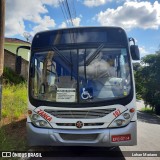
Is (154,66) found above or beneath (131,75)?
above

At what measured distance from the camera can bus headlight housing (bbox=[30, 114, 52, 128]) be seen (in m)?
6.58

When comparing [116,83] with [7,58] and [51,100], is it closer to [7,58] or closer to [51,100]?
[51,100]

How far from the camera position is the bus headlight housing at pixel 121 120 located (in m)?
6.42

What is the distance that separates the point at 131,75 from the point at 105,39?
1.06 metres

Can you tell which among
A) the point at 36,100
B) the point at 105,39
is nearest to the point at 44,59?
the point at 36,100

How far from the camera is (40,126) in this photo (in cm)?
663

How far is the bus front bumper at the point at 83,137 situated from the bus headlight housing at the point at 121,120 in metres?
0.09

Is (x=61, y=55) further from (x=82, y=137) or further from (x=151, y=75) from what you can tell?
(x=151, y=75)

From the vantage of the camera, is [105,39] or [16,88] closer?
[105,39]

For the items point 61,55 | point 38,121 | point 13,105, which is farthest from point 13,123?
point 61,55

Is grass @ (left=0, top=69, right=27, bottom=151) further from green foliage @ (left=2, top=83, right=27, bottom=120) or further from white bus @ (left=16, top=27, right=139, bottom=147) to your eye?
white bus @ (left=16, top=27, right=139, bottom=147)

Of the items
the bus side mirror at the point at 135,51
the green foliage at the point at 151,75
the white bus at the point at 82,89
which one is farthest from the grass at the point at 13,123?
the green foliage at the point at 151,75

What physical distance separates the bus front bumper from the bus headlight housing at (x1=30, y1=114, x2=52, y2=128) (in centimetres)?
11

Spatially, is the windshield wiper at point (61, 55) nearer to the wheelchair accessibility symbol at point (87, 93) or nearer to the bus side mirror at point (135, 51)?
the wheelchair accessibility symbol at point (87, 93)
